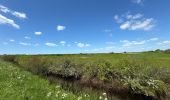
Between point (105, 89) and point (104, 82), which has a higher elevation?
point (104, 82)

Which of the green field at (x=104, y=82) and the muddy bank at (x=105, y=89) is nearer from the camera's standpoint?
the green field at (x=104, y=82)

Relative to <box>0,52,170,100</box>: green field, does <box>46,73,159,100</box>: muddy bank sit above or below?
below

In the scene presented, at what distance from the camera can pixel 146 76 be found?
18.5 m

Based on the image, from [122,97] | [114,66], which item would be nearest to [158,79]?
[122,97]

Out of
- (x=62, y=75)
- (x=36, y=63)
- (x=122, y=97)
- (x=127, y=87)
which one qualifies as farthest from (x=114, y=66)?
(x=36, y=63)

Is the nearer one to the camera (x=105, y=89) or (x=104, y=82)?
(x=105, y=89)

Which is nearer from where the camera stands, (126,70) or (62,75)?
(126,70)

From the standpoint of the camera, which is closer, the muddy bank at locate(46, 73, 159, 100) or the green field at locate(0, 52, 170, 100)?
the green field at locate(0, 52, 170, 100)

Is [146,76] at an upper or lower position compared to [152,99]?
upper

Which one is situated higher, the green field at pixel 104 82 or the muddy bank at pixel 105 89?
the green field at pixel 104 82

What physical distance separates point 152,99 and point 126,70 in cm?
417

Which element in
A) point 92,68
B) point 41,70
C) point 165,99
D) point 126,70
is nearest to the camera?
point 165,99

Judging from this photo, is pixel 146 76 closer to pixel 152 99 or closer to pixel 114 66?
pixel 152 99

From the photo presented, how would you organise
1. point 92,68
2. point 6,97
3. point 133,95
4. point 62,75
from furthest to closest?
point 62,75, point 92,68, point 133,95, point 6,97
